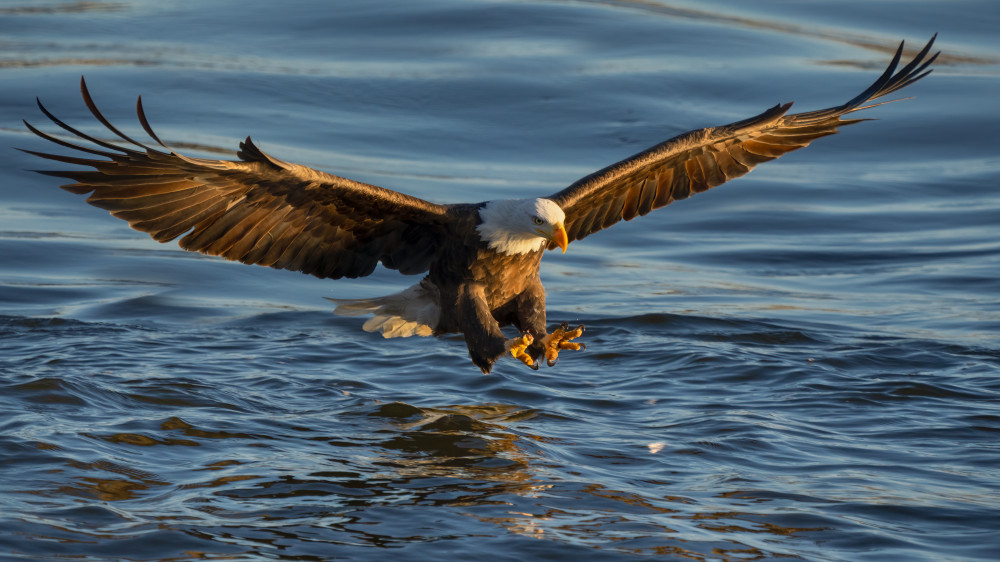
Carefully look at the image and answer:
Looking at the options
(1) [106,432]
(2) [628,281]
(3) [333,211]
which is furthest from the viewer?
(2) [628,281]

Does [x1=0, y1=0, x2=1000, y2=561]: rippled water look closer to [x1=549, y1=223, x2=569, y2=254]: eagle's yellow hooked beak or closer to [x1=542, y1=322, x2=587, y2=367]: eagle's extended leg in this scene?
[x1=542, y1=322, x2=587, y2=367]: eagle's extended leg

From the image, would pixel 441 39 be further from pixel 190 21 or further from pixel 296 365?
pixel 296 365

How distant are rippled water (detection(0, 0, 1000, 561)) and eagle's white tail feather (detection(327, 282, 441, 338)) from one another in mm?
261

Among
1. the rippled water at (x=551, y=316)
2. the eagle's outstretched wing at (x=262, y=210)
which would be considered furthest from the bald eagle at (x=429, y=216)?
the rippled water at (x=551, y=316)

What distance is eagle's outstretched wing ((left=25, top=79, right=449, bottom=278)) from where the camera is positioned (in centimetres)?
522

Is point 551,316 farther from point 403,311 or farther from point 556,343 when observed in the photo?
point 556,343

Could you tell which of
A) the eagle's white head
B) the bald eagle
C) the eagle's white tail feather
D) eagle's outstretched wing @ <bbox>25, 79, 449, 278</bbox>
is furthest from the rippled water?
the eagle's white head

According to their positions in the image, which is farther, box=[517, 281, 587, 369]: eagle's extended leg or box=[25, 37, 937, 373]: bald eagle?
box=[517, 281, 587, 369]: eagle's extended leg

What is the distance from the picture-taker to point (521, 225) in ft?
19.7

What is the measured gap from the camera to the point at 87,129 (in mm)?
11086

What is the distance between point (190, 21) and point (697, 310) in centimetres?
800

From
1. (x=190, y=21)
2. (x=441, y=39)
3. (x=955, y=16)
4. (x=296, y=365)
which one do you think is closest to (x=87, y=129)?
(x=190, y=21)

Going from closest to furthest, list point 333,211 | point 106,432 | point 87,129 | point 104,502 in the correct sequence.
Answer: point 104,502, point 106,432, point 333,211, point 87,129

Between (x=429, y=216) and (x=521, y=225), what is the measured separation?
1.61ft
